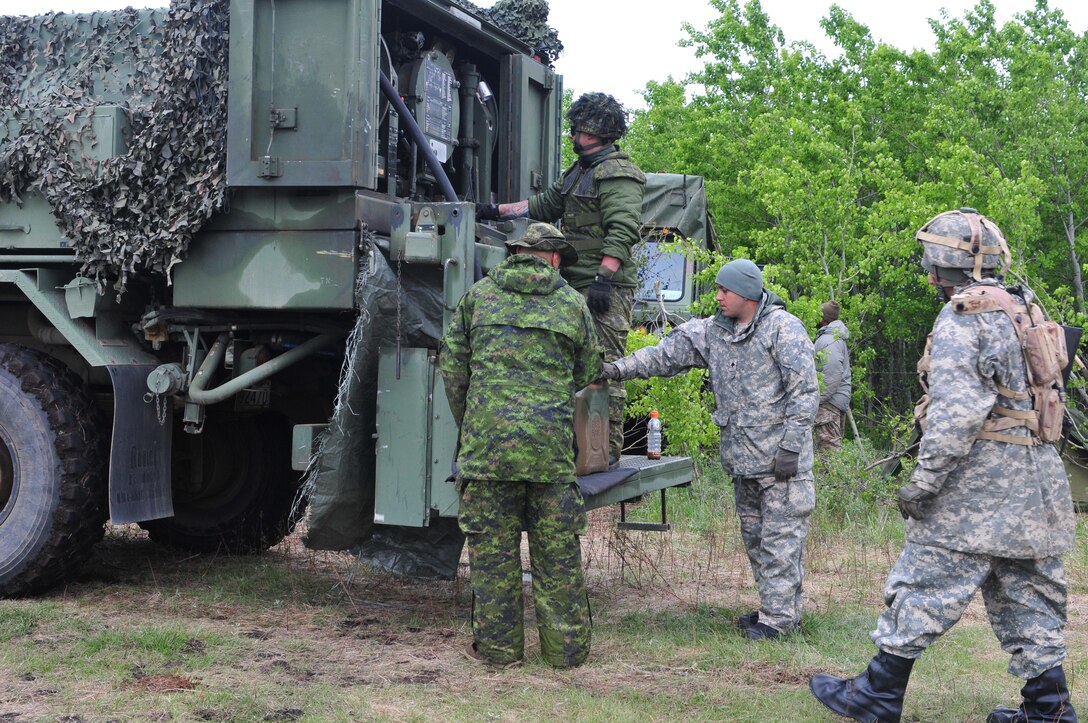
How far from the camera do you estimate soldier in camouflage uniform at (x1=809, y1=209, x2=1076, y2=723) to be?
4.10 meters

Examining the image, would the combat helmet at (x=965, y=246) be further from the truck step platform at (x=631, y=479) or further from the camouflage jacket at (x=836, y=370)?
the camouflage jacket at (x=836, y=370)

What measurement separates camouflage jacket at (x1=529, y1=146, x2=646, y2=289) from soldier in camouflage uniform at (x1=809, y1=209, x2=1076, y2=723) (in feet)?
6.29

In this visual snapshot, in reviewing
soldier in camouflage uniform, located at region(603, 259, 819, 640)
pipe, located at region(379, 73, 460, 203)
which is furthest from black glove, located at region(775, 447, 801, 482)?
pipe, located at region(379, 73, 460, 203)

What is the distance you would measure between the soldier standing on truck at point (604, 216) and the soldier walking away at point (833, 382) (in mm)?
5041

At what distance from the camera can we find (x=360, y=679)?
4773mm

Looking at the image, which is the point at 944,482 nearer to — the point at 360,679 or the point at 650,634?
the point at 650,634

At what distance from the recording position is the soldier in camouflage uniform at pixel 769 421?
553 cm

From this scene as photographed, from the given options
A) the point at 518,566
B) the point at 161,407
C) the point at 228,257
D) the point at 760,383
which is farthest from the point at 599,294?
the point at 161,407

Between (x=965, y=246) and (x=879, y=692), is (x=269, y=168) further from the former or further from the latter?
(x=879, y=692)

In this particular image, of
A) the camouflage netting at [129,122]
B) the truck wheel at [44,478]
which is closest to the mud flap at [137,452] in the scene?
the truck wheel at [44,478]

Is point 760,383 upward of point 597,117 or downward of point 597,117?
downward

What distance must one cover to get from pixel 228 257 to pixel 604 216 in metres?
1.74

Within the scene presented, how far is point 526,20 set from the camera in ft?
23.4

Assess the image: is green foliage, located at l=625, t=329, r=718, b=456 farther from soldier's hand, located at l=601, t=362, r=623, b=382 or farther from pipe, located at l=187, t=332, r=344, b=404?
pipe, located at l=187, t=332, r=344, b=404
